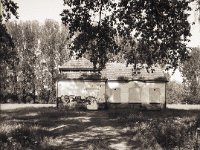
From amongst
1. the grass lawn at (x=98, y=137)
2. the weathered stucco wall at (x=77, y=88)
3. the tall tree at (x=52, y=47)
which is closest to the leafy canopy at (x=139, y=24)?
the grass lawn at (x=98, y=137)

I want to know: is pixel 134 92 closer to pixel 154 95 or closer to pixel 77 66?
pixel 154 95

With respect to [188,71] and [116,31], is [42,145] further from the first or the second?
[188,71]

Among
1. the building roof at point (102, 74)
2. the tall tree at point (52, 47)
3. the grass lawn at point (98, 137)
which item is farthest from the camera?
the tall tree at point (52, 47)

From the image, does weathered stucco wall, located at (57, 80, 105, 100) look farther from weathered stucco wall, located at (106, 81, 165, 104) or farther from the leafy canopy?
the leafy canopy

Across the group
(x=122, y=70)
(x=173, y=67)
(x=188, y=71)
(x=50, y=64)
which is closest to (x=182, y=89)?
(x=188, y=71)

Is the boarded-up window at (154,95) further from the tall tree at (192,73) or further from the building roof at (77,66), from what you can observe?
the tall tree at (192,73)

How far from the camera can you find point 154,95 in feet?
108

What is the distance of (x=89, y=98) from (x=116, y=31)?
683 inches

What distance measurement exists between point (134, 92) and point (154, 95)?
2.11 m

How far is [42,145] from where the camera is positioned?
1270 cm

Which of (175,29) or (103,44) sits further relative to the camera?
(103,44)

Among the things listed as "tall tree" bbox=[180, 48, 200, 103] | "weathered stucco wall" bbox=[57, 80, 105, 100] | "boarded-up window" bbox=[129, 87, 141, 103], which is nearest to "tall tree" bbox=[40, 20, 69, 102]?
"tall tree" bbox=[180, 48, 200, 103]

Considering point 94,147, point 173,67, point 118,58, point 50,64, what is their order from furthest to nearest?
point 118,58, point 50,64, point 173,67, point 94,147

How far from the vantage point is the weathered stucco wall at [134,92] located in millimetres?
32750
